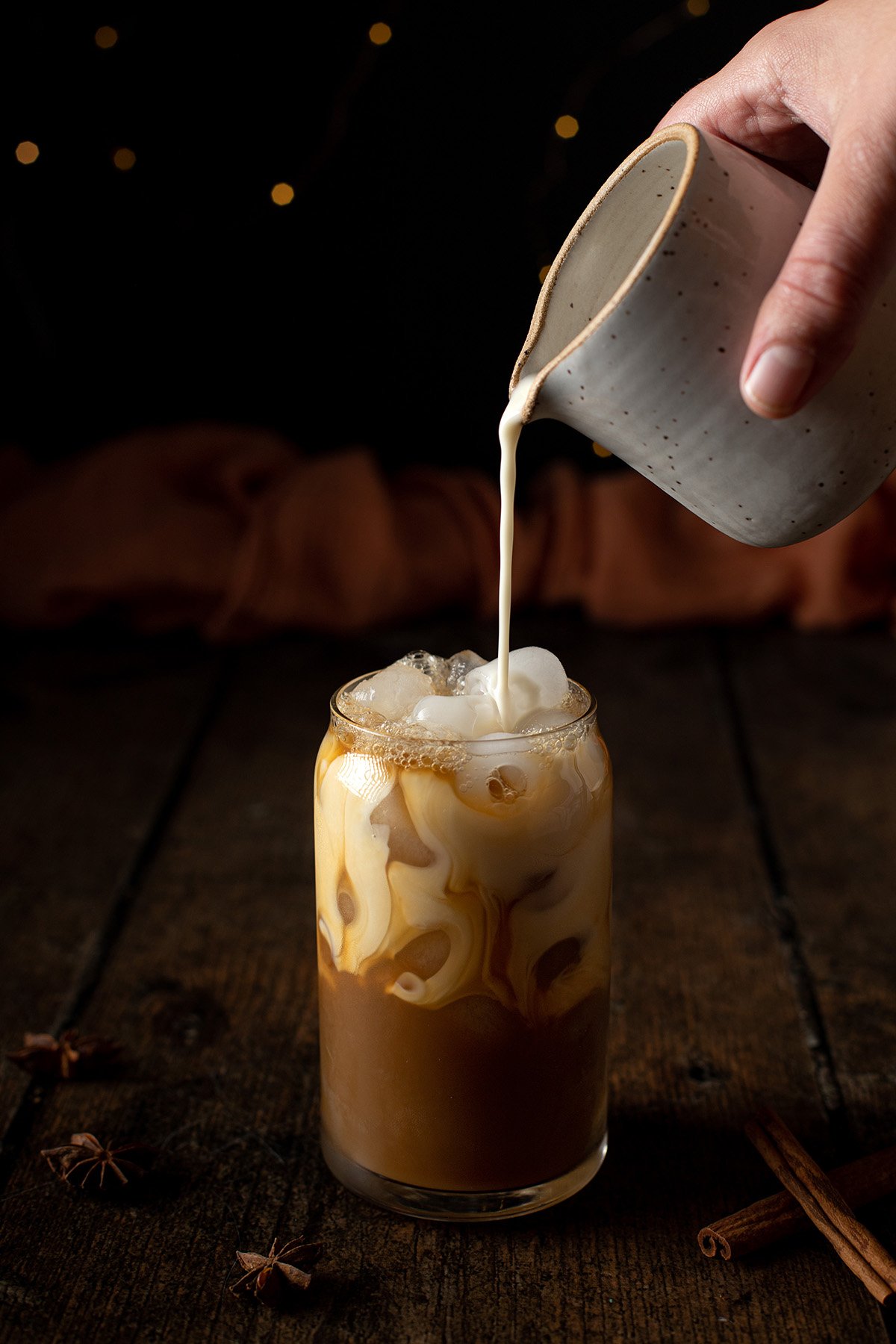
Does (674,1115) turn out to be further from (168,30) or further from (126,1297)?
(168,30)

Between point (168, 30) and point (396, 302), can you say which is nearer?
point (168, 30)

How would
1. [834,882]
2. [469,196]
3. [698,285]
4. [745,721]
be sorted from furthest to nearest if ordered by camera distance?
[469,196] < [745,721] < [834,882] < [698,285]

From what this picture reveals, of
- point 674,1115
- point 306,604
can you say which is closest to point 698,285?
point 674,1115

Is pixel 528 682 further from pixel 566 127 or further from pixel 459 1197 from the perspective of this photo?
pixel 566 127

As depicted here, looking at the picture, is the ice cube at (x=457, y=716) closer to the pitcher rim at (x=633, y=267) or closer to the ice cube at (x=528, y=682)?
the ice cube at (x=528, y=682)

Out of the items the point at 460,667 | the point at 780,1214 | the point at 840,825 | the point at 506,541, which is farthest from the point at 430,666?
the point at 840,825

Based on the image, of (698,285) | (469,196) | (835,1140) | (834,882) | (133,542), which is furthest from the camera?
(469,196)

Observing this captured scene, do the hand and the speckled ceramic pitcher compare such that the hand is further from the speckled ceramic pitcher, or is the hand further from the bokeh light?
the bokeh light
